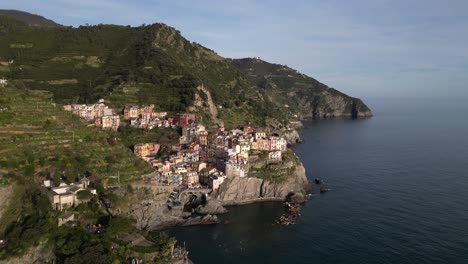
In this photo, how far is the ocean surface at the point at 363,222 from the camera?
133 ft

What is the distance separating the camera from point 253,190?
57938 millimetres

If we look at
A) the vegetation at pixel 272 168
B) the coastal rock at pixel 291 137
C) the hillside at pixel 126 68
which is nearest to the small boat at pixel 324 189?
the vegetation at pixel 272 168

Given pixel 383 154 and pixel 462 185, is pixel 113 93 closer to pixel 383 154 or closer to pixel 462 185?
pixel 383 154

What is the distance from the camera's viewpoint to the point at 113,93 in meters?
82.7

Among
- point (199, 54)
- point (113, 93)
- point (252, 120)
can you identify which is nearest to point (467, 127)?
point (252, 120)

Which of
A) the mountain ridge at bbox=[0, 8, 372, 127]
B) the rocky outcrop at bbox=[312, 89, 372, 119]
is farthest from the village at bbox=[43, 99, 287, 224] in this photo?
the rocky outcrop at bbox=[312, 89, 372, 119]

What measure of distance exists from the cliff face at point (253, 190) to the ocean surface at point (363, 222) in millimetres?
1923

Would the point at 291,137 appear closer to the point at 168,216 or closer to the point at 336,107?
the point at 168,216

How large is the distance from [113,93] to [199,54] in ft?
153

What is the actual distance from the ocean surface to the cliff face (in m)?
1.92

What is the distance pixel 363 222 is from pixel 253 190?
16226 millimetres

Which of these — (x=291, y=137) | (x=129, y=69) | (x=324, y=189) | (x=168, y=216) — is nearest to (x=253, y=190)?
(x=324, y=189)

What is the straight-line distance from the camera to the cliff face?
56.3 meters

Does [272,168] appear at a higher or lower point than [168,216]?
higher
